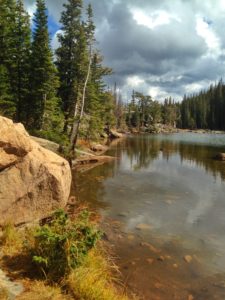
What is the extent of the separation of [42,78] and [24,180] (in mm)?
18852

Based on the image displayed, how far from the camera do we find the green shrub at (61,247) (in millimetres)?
4750

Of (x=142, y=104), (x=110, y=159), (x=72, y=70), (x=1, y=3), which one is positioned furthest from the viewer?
(x=142, y=104)

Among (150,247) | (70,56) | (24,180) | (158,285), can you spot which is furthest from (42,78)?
(158,285)

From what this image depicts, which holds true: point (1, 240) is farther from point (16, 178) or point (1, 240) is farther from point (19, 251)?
point (16, 178)

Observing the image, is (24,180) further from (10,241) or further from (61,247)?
(61,247)

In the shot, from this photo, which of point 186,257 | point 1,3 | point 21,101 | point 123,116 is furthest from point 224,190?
point 123,116

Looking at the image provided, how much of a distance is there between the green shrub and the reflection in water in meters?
3.86

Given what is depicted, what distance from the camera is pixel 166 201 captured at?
12.6m

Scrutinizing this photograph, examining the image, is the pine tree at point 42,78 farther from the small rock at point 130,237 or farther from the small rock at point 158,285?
the small rock at point 158,285

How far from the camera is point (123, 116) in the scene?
91.3 m

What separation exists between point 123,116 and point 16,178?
85099mm

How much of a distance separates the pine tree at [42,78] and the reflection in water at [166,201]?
25.5 feet

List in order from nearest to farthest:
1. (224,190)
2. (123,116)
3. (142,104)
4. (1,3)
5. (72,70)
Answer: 1. (224,190)
2. (1,3)
3. (72,70)
4. (123,116)
5. (142,104)

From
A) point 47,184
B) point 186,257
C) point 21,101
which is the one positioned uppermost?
point 21,101
